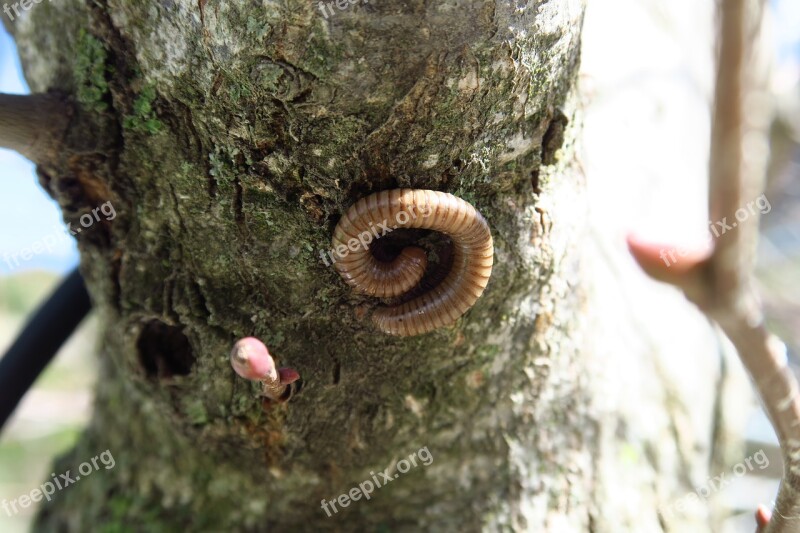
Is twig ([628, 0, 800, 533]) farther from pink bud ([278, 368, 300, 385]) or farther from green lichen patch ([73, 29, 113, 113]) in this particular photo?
green lichen patch ([73, 29, 113, 113])

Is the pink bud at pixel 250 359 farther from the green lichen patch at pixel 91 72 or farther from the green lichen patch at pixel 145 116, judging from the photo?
the green lichen patch at pixel 91 72

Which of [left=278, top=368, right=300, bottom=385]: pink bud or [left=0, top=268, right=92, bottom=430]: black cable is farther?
[left=0, top=268, right=92, bottom=430]: black cable

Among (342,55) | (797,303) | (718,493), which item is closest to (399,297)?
(342,55)

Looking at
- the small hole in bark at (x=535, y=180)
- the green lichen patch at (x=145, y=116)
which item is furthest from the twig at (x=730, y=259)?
the green lichen patch at (x=145, y=116)

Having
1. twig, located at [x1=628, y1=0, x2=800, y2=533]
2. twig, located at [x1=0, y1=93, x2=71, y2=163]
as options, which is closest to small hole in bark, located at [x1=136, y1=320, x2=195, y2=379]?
twig, located at [x1=0, y1=93, x2=71, y2=163]

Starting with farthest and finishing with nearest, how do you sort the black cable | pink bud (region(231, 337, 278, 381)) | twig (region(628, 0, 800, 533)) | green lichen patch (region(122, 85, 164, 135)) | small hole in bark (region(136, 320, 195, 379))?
the black cable < small hole in bark (region(136, 320, 195, 379)) < green lichen patch (region(122, 85, 164, 135)) < pink bud (region(231, 337, 278, 381)) < twig (region(628, 0, 800, 533))
